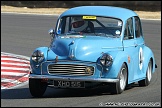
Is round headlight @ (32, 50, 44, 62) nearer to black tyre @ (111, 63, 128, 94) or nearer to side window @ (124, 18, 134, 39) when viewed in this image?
black tyre @ (111, 63, 128, 94)

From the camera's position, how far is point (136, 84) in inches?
436

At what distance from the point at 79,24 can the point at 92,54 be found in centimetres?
128

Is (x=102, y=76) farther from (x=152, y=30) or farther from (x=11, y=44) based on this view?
(x=152, y=30)

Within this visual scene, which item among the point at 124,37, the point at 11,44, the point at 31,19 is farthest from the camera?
the point at 31,19

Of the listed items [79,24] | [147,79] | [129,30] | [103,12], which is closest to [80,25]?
[79,24]

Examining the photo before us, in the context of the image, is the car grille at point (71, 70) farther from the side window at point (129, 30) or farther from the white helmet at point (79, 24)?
the side window at point (129, 30)

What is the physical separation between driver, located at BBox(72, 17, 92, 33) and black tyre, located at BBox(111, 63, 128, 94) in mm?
1255

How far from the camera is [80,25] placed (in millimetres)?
10266

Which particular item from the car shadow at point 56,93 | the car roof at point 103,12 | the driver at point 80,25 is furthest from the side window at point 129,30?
the car shadow at point 56,93

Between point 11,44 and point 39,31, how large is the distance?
14.1 ft

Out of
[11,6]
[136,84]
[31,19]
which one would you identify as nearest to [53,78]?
[136,84]

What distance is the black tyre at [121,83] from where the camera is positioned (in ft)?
29.7

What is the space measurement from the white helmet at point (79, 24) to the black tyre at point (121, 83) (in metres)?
1.34

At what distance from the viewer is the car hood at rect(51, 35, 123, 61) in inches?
359
